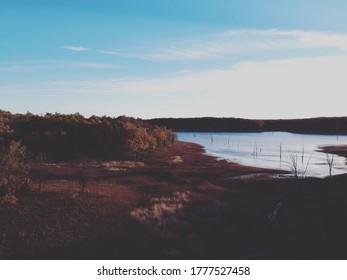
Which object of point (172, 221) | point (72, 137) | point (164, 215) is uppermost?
point (72, 137)

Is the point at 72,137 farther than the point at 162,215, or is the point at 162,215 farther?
the point at 72,137

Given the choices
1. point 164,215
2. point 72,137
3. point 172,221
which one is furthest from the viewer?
point 72,137

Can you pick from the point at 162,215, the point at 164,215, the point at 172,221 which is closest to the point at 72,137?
the point at 164,215

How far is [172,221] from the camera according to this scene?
31391 millimetres

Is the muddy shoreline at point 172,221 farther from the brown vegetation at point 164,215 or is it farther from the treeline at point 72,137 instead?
the treeline at point 72,137

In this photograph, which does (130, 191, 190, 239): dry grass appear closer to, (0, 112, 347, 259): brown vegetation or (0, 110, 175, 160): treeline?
(0, 112, 347, 259): brown vegetation

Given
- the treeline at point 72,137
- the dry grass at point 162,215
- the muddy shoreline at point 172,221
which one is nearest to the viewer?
the muddy shoreline at point 172,221

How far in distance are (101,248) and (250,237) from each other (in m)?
10.9

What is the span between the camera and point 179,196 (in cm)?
4150

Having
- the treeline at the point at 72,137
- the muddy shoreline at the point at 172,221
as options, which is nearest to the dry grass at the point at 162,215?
the muddy shoreline at the point at 172,221

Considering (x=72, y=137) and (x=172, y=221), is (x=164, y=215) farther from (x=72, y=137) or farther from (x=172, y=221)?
(x=72, y=137)

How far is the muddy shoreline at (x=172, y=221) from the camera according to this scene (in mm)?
25422

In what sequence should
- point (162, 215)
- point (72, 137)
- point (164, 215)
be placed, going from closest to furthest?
1. point (162, 215)
2. point (164, 215)
3. point (72, 137)
